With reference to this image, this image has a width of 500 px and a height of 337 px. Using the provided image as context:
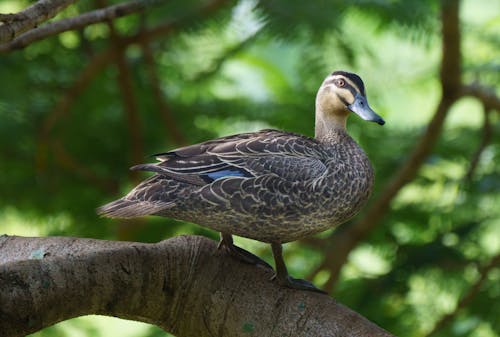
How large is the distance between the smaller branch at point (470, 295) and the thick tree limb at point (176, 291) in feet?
4.43

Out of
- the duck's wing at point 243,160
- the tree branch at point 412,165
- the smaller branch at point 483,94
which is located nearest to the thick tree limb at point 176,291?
the duck's wing at point 243,160

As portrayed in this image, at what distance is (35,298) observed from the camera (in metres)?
1.87

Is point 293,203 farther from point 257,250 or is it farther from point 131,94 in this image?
point 257,250

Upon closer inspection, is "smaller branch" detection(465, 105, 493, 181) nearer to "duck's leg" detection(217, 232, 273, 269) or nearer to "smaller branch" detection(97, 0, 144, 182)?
"smaller branch" detection(97, 0, 144, 182)

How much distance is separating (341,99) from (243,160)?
0.26 metres

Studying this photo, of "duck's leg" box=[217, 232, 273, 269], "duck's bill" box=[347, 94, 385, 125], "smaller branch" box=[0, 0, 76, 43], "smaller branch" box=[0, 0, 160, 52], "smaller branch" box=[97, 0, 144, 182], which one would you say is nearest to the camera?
"smaller branch" box=[0, 0, 76, 43]

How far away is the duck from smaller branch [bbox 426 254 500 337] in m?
1.44

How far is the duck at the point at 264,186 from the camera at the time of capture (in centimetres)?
196

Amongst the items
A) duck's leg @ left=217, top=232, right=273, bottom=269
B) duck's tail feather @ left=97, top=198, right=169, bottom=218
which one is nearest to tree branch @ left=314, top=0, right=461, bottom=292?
duck's leg @ left=217, top=232, right=273, bottom=269

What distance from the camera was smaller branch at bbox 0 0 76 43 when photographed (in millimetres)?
1720

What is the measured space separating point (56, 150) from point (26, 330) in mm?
1715

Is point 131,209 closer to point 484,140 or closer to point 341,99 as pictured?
point 341,99

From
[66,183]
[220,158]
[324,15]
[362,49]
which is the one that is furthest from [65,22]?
[362,49]

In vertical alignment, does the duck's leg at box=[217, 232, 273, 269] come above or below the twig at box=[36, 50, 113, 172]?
below
